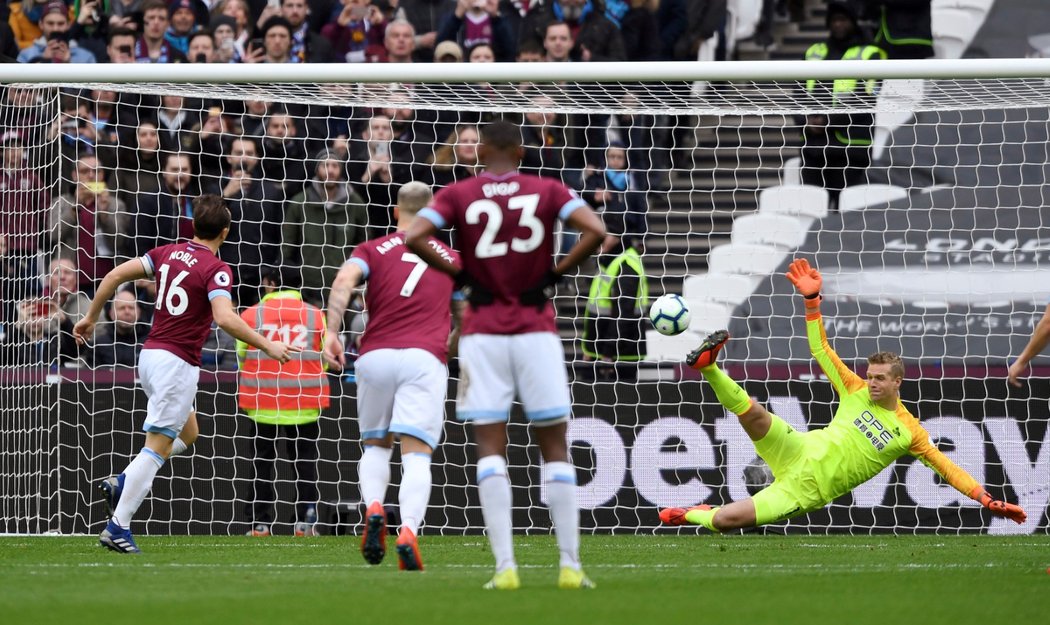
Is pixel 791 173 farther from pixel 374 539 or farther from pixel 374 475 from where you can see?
pixel 374 539

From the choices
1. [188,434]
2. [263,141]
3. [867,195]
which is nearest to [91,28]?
[263,141]

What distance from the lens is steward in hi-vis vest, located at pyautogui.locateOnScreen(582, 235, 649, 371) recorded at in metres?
12.7

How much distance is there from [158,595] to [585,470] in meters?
6.07

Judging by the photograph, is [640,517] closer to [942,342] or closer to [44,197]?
[942,342]

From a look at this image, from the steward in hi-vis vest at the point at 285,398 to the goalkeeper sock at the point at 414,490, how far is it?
393cm

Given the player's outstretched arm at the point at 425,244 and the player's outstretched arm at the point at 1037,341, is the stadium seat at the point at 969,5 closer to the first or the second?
the player's outstretched arm at the point at 1037,341

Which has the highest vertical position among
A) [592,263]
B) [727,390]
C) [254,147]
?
[254,147]

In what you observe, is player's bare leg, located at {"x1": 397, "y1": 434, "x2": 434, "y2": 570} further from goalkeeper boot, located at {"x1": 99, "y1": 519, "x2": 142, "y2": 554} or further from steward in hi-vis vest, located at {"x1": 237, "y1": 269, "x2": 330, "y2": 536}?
steward in hi-vis vest, located at {"x1": 237, "y1": 269, "x2": 330, "y2": 536}

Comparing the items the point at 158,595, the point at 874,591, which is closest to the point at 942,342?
the point at 874,591

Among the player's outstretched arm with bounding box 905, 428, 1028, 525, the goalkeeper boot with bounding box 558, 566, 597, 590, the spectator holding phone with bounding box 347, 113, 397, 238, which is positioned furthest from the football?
the spectator holding phone with bounding box 347, 113, 397, 238

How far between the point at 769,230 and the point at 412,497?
25.3ft

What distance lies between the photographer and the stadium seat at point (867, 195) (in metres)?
13.7

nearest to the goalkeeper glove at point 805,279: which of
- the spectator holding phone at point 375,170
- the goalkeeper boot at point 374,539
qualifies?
the goalkeeper boot at point 374,539

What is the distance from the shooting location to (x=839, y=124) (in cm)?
1411
